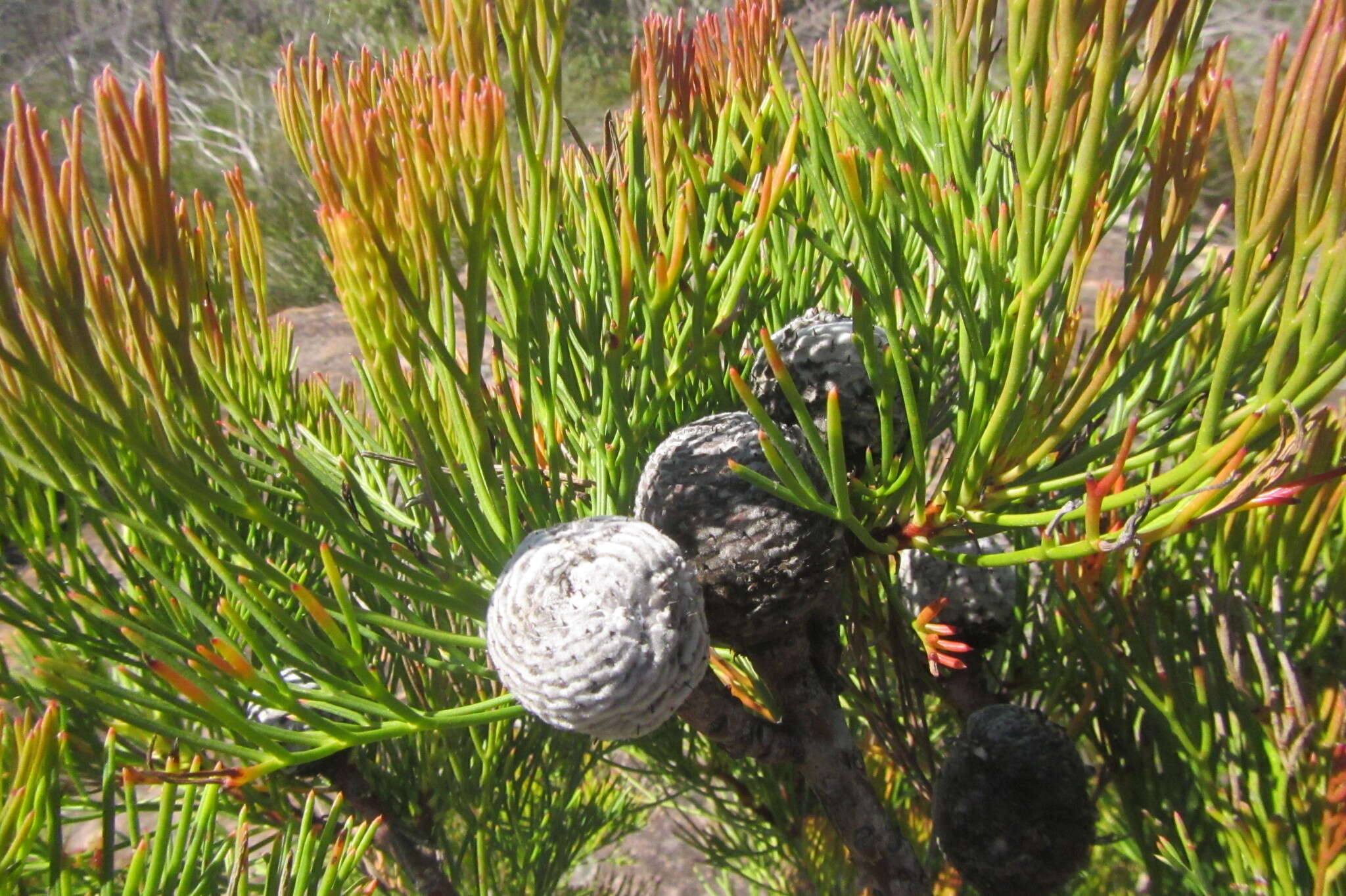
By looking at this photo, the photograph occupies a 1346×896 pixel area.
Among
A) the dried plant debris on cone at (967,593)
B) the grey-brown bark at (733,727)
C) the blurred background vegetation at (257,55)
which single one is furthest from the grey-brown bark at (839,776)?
the blurred background vegetation at (257,55)

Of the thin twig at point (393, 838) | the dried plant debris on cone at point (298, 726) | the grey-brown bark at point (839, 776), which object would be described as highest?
the grey-brown bark at point (839, 776)

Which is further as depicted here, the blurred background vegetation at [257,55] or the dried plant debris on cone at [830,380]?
the blurred background vegetation at [257,55]

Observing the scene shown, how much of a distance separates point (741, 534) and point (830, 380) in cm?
9

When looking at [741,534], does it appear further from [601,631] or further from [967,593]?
[967,593]

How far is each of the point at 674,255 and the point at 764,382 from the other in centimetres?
10

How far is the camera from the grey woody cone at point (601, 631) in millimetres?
292

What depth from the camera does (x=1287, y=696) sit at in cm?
45

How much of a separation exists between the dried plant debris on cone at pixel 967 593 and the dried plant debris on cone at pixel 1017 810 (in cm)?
7

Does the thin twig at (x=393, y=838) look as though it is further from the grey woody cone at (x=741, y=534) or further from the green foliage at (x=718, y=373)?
the grey woody cone at (x=741, y=534)

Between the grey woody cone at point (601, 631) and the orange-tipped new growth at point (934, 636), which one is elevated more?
the grey woody cone at point (601, 631)

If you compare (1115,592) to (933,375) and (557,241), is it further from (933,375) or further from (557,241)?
(557,241)

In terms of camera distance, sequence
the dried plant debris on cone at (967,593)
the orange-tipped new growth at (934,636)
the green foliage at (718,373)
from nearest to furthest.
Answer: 1. the green foliage at (718,373)
2. the orange-tipped new growth at (934,636)
3. the dried plant debris on cone at (967,593)

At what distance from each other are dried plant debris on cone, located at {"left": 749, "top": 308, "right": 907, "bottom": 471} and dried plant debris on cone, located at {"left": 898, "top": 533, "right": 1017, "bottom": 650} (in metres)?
0.14

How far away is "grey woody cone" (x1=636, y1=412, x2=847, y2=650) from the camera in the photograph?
337 millimetres
